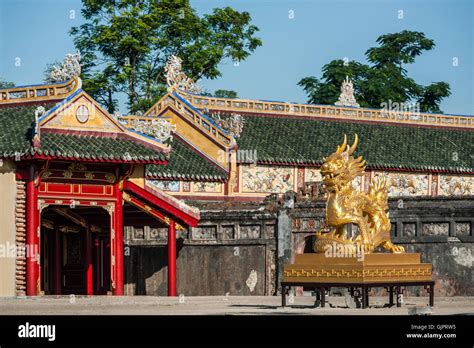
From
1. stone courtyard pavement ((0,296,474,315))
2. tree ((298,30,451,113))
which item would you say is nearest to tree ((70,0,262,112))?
tree ((298,30,451,113))

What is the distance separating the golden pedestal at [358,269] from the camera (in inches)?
1102

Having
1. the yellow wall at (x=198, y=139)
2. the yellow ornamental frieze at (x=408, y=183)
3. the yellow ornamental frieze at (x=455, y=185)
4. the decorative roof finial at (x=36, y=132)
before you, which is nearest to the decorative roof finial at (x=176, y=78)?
the yellow wall at (x=198, y=139)

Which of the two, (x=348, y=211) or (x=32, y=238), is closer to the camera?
(x=348, y=211)

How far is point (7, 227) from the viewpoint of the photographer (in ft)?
130

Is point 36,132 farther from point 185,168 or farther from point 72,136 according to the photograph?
point 185,168

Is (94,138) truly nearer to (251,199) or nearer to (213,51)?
(251,199)

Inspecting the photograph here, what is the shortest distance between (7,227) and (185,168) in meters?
13.0

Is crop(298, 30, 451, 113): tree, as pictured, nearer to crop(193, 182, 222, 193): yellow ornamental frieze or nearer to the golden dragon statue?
crop(193, 182, 222, 193): yellow ornamental frieze

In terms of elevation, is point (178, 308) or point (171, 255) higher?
point (171, 255)

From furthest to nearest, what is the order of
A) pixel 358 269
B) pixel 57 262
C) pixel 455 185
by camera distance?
pixel 455 185 → pixel 57 262 → pixel 358 269

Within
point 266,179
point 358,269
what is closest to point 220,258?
point 266,179

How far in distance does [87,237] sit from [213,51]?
1104 inches

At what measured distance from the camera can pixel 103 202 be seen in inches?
1620
